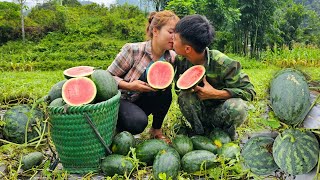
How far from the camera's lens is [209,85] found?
3.20 m

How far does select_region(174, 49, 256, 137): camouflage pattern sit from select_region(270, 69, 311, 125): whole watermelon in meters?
1.95

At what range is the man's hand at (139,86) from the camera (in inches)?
126

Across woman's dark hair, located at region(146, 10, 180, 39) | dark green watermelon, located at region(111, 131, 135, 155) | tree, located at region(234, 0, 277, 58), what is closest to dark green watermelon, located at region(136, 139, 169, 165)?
dark green watermelon, located at region(111, 131, 135, 155)

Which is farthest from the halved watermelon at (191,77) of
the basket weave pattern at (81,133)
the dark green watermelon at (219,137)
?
the basket weave pattern at (81,133)

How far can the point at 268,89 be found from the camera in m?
1.43

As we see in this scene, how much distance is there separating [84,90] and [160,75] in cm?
72

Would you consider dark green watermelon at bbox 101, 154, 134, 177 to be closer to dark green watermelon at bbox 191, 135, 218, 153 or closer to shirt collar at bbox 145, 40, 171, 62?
dark green watermelon at bbox 191, 135, 218, 153

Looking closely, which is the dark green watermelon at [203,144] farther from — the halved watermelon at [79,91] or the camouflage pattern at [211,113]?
the halved watermelon at [79,91]

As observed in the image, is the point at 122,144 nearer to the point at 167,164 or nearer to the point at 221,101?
the point at 167,164

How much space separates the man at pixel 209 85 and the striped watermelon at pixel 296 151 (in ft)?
6.20

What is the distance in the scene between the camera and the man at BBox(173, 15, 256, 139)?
312 centimetres

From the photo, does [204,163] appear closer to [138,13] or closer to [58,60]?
[58,60]

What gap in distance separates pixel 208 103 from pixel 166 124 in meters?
0.80

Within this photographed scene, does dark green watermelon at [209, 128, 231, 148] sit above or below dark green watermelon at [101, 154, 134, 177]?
above
